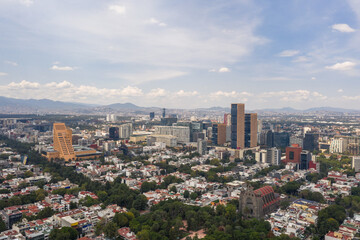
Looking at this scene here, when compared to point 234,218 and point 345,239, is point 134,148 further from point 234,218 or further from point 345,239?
point 345,239

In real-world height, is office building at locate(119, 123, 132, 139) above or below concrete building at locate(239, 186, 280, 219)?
above

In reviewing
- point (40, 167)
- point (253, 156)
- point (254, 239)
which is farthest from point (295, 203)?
Answer: point (40, 167)

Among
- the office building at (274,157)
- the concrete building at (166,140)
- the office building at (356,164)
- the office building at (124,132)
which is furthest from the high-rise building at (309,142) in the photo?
the office building at (124,132)

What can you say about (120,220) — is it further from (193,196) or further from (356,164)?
(356,164)

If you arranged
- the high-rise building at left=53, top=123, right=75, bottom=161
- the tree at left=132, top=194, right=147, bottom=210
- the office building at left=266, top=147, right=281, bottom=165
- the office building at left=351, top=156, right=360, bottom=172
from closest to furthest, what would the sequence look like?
the tree at left=132, top=194, right=147, bottom=210 → the office building at left=351, top=156, right=360, bottom=172 → the office building at left=266, top=147, right=281, bottom=165 → the high-rise building at left=53, top=123, right=75, bottom=161

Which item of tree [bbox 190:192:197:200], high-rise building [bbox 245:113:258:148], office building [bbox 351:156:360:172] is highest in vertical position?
high-rise building [bbox 245:113:258:148]

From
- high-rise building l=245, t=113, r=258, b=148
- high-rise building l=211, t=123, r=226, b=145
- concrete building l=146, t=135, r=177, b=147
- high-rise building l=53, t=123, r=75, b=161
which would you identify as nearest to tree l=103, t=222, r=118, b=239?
high-rise building l=53, t=123, r=75, b=161

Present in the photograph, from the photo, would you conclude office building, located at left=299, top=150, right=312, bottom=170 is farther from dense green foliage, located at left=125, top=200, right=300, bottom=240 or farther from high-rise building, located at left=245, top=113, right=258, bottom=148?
dense green foliage, located at left=125, top=200, right=300, bottom=240

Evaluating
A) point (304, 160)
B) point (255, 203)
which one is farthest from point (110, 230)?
point (304, 160)

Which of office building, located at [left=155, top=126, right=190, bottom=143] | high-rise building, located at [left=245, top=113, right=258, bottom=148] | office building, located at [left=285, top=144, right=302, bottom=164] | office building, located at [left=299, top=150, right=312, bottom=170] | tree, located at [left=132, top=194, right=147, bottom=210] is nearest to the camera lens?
tree, located at [left=132, top=194, right=147, bottom=210]
